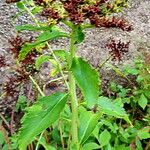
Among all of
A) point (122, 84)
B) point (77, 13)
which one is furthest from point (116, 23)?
point (122, 84)

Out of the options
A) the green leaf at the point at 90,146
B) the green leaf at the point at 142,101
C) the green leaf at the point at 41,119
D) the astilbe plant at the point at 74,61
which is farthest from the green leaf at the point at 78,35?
the green leaf at the point at 142,101

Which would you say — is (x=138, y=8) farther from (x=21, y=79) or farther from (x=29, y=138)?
(x=29, y=138)

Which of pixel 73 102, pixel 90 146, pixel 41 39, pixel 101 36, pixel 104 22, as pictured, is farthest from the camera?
pixel 101 36

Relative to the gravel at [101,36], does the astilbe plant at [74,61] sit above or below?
above

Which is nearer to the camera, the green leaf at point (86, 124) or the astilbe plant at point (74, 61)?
the astilbe plant at point (74, 61)

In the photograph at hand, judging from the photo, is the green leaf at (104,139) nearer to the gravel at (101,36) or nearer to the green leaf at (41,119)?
the green leaf at (41,119)

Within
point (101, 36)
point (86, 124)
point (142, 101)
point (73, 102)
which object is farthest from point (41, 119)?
point (101, 36)

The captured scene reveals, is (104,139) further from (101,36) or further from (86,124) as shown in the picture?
(101,36)
